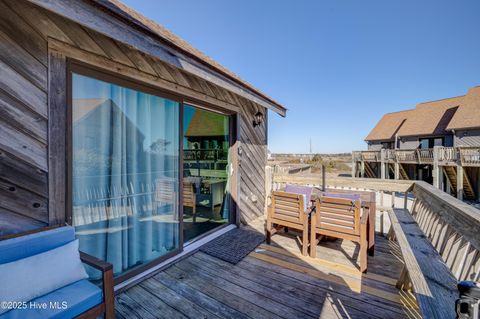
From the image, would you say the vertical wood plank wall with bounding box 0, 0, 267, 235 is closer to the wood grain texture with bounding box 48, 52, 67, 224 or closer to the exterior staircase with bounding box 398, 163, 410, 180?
the wood grain texture with bounding box 48, 52, 67, 224

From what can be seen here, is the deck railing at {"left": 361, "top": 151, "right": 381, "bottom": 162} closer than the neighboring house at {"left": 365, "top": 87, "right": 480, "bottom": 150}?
No

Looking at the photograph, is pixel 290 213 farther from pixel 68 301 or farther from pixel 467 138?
pixel 467 138

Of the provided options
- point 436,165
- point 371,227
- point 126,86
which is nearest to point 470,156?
point 436,165

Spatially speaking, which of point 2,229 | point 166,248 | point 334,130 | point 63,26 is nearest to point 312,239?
point 166,248

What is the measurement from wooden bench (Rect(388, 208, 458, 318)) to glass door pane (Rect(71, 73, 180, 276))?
2.45 metres

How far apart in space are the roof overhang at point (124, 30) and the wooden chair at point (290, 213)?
1.87 meters

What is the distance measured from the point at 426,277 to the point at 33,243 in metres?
2.69

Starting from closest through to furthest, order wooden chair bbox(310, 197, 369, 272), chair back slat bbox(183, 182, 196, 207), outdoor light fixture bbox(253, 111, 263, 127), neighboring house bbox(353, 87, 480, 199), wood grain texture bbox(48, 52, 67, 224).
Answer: wood grain texture bbox(48, 52, 67, 224)
wooden chair bbox(310, 197, 369, 272)
chair back slat bbox(183, 182, 196, 207)
outdoor light fixture bbox(253, 111, 263, 127)
neighboring house bbox(353, 87, 480, 199)

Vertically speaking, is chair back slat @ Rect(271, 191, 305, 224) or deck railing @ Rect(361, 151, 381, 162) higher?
deck railing @ Rect(361, 151, 381, 162)

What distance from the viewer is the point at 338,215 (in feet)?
8.52

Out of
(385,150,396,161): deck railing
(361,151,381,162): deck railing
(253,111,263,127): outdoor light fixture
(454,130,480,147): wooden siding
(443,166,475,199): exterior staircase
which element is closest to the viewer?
(253,111,263,127): outdoor light fixture

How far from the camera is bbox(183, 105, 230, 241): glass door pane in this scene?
3934 mm

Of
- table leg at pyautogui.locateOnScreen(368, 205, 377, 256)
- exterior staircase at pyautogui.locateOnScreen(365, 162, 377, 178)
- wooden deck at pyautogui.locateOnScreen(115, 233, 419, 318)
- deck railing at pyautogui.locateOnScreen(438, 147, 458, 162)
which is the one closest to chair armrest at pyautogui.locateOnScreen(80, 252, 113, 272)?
wooden deck at pyautogui.locateOnScreen(115, 233, 419, 318)

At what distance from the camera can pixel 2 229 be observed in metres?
1.37
